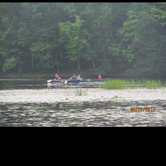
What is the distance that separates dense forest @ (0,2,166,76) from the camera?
76.1 meters

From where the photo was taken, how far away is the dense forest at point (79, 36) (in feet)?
250

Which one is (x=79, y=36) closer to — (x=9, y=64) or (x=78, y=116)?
(x=9, y=64)

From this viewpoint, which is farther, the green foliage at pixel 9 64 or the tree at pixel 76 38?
the tree at pixel 76 38

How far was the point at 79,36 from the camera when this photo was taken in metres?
79.8

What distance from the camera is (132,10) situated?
7969 centimetres

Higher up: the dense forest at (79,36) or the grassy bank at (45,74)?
the dense forest at (79,36)
